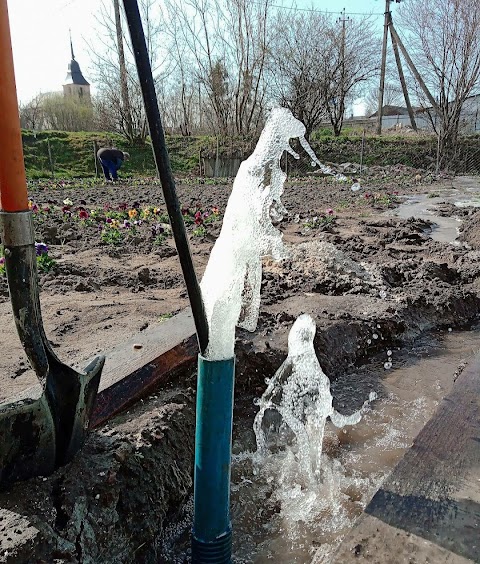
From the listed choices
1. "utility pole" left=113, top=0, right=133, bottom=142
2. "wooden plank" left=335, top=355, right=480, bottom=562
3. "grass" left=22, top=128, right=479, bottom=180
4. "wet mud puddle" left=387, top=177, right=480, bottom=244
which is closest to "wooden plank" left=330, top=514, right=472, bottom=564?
"wooden plank" left=335, top=355, right=480, bottom=562

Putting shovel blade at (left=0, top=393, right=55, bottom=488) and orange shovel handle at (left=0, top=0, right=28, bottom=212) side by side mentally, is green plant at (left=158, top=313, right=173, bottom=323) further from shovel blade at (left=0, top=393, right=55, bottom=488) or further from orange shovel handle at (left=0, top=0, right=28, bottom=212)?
orange shovel handle at (left=0, top=0, right=28, bottom=212)

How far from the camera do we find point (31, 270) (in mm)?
1492

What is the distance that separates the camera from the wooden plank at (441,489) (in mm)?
1374

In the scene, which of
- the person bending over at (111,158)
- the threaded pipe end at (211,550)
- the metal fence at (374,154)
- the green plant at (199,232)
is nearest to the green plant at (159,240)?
the green plant at (199,232)

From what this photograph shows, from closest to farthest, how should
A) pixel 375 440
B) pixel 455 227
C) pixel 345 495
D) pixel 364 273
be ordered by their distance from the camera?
pixel 345 495 < pixel 375 440 < pixel 364 273 < pixel 455 227

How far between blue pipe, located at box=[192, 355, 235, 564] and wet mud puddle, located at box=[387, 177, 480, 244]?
Answer: 6090mm

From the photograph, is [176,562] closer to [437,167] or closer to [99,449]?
[99,449]

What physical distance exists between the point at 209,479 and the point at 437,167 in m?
21.3

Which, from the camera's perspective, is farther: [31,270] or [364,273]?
[364,273]

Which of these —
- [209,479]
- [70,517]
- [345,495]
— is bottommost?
[345,495]

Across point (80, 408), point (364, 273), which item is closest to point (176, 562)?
point (80, 408)

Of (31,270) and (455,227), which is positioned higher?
(31,270)

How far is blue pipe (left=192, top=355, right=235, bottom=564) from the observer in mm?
1391

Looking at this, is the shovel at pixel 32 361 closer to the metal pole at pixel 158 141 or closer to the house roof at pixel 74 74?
the metal pole at pixel 158 141
